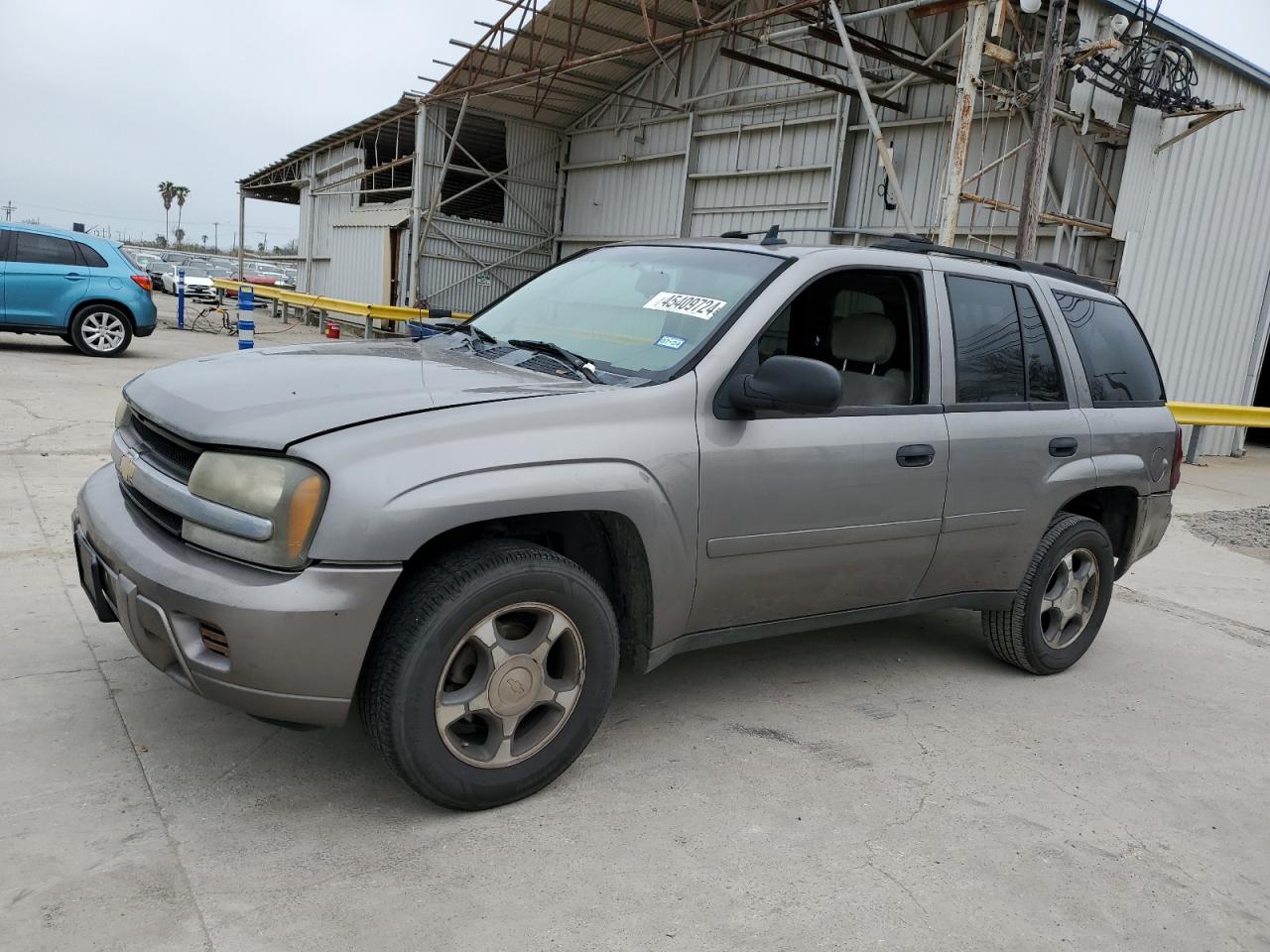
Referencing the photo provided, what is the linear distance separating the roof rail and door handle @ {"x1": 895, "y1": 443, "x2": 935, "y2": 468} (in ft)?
2.74

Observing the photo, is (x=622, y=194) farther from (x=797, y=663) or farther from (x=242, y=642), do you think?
(x=242, y=642)

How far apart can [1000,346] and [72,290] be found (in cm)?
1197

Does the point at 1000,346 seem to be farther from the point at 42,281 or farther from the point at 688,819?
the point at 42,281

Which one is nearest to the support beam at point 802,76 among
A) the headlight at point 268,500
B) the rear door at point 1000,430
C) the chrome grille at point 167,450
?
the rear door at point 1000,430

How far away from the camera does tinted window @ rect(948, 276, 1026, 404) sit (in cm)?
386

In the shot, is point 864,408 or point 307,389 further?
point 864,408

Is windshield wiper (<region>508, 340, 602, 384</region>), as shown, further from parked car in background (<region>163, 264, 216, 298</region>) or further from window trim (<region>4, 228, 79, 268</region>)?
parked car in background (<region>163, 264, 216, 298</region>)

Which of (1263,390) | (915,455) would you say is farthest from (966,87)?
(1263,390)

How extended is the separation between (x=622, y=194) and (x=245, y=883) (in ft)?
65.7

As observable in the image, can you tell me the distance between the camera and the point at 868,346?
382cm

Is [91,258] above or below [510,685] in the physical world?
above

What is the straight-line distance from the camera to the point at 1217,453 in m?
14.0

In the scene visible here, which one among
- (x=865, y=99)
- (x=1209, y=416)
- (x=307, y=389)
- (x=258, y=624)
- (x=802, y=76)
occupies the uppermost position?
(x=802, y=76)

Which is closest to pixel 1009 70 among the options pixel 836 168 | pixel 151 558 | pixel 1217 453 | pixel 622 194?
pixel 836 168
